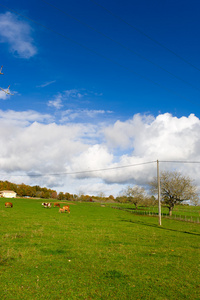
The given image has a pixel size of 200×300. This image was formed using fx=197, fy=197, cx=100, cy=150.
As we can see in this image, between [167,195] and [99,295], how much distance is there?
5931 centimetres

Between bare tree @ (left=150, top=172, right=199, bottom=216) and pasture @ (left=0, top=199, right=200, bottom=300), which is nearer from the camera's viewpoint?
pasture @ (left=0, top=199, right=200, bottom=300)

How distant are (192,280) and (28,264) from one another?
838 centimetres

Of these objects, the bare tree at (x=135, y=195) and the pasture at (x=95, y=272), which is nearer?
the pasture at (x=95, y=272)

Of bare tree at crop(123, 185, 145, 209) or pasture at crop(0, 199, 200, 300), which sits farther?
bare tree at crop(123, 185, 145, 209)

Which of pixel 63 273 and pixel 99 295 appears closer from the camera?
pixel 99 295

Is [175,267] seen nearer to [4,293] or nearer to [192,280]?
[192,280]

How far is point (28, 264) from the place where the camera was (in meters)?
10.7

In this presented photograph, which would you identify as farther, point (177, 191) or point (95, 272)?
point (177, 191)

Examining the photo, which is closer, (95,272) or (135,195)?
(95,272)

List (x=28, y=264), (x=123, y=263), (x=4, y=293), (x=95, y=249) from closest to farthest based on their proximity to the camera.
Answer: (x=4, y=293)
(x=28, y=264)
(x=123, y=263)
(x=95, y=249)

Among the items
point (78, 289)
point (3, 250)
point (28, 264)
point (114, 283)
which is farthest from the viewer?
point (3, 250)

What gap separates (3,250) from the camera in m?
12.7

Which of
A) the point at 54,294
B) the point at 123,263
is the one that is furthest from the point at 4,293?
the point at 123,263

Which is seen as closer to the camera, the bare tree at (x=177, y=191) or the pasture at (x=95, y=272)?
the pasture at (x=95, y=272)
